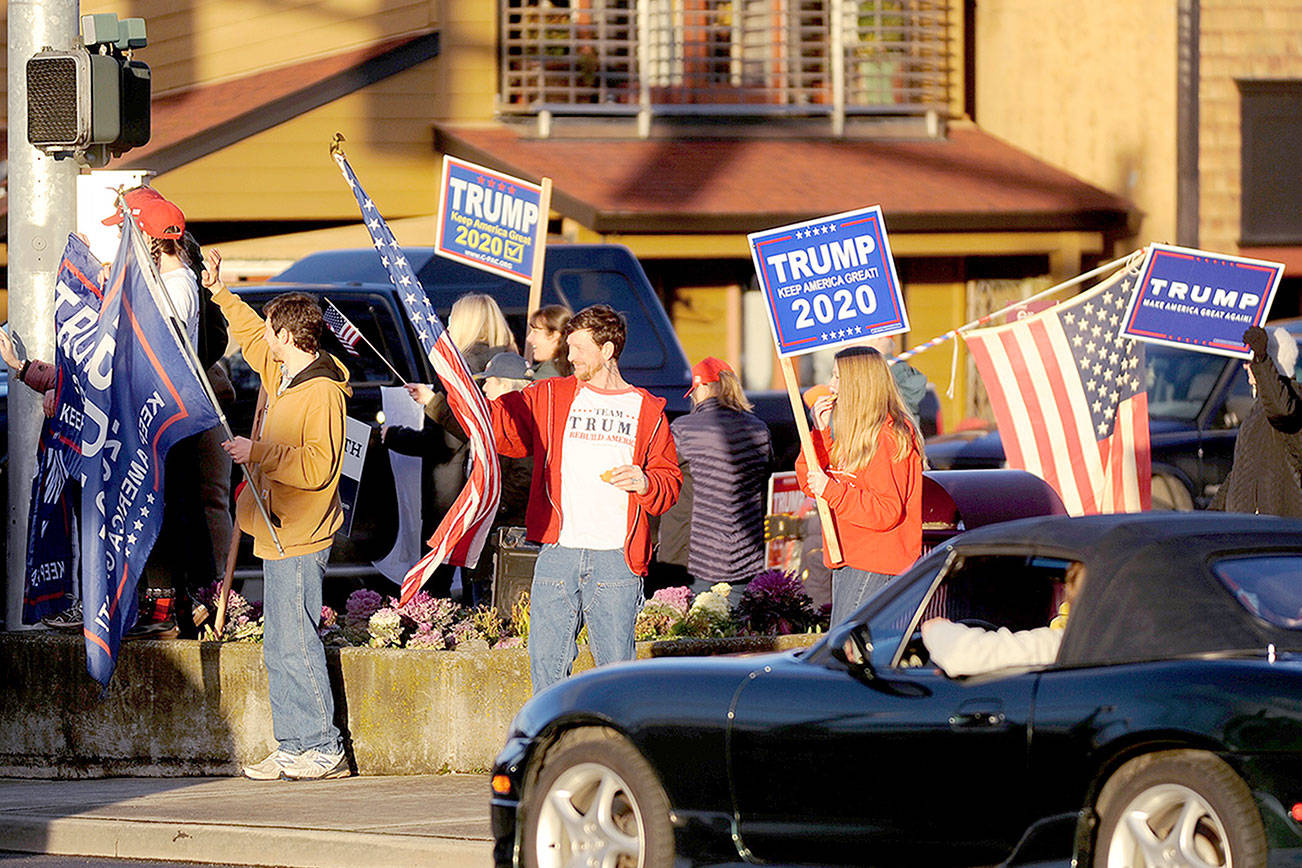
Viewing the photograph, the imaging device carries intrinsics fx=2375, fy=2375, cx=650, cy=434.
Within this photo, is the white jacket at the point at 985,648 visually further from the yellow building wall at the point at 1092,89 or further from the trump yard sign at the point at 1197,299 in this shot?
the yellow building wall at the point at 1092,89

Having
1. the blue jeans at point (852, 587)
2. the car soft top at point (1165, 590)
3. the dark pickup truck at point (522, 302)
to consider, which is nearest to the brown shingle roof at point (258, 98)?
the dark pickup truck at point (522, 302)

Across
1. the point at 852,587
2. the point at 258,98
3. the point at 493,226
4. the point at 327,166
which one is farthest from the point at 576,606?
the point at 327,166

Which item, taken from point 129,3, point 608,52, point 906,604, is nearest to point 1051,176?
point 608,52

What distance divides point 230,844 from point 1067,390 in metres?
5.32

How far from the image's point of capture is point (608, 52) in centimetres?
2570

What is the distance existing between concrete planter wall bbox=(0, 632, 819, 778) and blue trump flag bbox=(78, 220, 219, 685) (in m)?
0.49

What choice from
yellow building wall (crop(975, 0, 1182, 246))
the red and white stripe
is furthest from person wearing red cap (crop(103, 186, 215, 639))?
yellow building wall (crop(975, 0, 1182, 246))

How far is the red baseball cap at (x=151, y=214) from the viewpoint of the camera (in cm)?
1038

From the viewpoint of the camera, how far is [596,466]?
29.2ft

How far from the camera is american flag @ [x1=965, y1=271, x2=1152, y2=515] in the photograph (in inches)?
476

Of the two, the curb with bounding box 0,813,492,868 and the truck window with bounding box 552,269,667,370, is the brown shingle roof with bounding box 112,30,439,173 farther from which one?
the curb with bounding box 0,813,492,868

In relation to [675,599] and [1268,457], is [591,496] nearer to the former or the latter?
[675,599]

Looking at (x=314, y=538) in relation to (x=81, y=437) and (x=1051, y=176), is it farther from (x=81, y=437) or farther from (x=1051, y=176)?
(x=1051, y=176)

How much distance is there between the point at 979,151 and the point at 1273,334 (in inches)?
576
